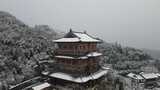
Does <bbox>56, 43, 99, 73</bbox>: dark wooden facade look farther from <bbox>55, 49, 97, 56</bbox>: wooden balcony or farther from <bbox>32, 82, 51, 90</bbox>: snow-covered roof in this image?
<bbox>32, 82, 51, 90</bbox>: snow-covered roof

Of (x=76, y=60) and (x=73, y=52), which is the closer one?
(x=76, y=60)

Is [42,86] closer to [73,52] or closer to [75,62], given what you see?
[75,62]

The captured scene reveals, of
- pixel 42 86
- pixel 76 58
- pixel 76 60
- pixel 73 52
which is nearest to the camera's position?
pixel 76 58

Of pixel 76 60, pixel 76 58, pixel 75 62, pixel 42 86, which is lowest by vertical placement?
pixel 42 86

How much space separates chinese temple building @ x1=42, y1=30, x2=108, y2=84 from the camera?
70.6 feet

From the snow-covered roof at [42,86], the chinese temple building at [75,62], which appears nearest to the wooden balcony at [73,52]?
the chinese temple building at [75,62]

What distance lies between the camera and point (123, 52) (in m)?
62.6

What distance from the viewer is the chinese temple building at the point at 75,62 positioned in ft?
70.6

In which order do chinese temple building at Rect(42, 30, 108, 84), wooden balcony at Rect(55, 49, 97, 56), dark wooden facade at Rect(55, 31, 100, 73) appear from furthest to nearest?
1. wooden balcony at Rect(55, 49, 97, 56)
2. dark wooden facade at Rect(55, 31, 100, 73)
3. chinese temple building at Rect(42, 30, 108, 84)

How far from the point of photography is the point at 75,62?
22.1m

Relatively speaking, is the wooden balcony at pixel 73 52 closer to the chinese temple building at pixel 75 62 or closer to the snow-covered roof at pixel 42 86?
the chinese temple building at pixel 75 62

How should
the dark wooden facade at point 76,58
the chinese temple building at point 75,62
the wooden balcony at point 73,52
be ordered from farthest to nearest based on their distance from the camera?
the wooden balcony at point 73,52 → the dark wooden facade at point 76,58 → the chinese temple building at point 75,62

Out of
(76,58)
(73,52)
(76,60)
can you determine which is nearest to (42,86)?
(76,60)

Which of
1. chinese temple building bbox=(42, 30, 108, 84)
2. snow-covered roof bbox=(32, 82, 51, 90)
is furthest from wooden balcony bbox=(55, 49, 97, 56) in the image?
snow-covered roof bbox=(32, 82, 51, 90)
